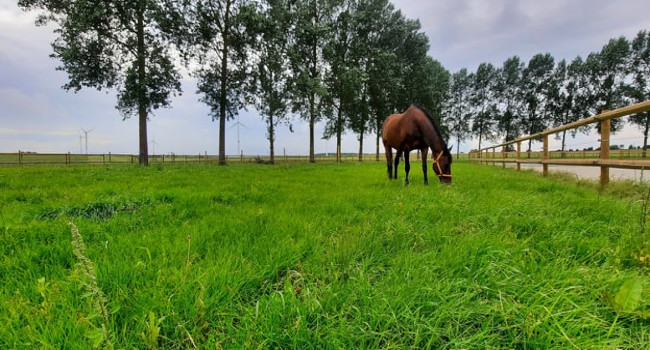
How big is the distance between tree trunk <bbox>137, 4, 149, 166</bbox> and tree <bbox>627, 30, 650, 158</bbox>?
51367mm

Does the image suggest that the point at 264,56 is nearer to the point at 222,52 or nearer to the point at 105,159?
the point at 222,52

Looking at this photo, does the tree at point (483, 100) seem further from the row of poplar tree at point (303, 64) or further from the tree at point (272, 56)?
the tree at point (272, 56)

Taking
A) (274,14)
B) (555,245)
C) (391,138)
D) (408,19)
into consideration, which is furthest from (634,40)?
(555,245)

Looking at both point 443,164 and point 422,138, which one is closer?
point 443,164

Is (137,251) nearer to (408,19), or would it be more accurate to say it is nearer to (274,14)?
(274,14)

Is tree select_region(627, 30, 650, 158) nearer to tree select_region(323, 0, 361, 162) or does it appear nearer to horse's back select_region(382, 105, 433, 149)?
tree select_region(323, 0, 361, 162)

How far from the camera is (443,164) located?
5746 mm

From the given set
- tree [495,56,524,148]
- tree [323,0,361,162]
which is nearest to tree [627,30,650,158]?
tree [495,56,524,148]

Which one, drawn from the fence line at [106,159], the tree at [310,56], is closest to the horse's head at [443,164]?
the tree at [310,56]

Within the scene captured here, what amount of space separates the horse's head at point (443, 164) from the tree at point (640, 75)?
44.5 meters

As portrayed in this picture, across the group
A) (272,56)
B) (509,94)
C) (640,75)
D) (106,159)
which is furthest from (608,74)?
(106,159)

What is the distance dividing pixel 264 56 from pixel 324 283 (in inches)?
753

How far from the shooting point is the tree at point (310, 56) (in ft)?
62.5

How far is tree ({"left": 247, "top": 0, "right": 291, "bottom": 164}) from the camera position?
16.3 metres
